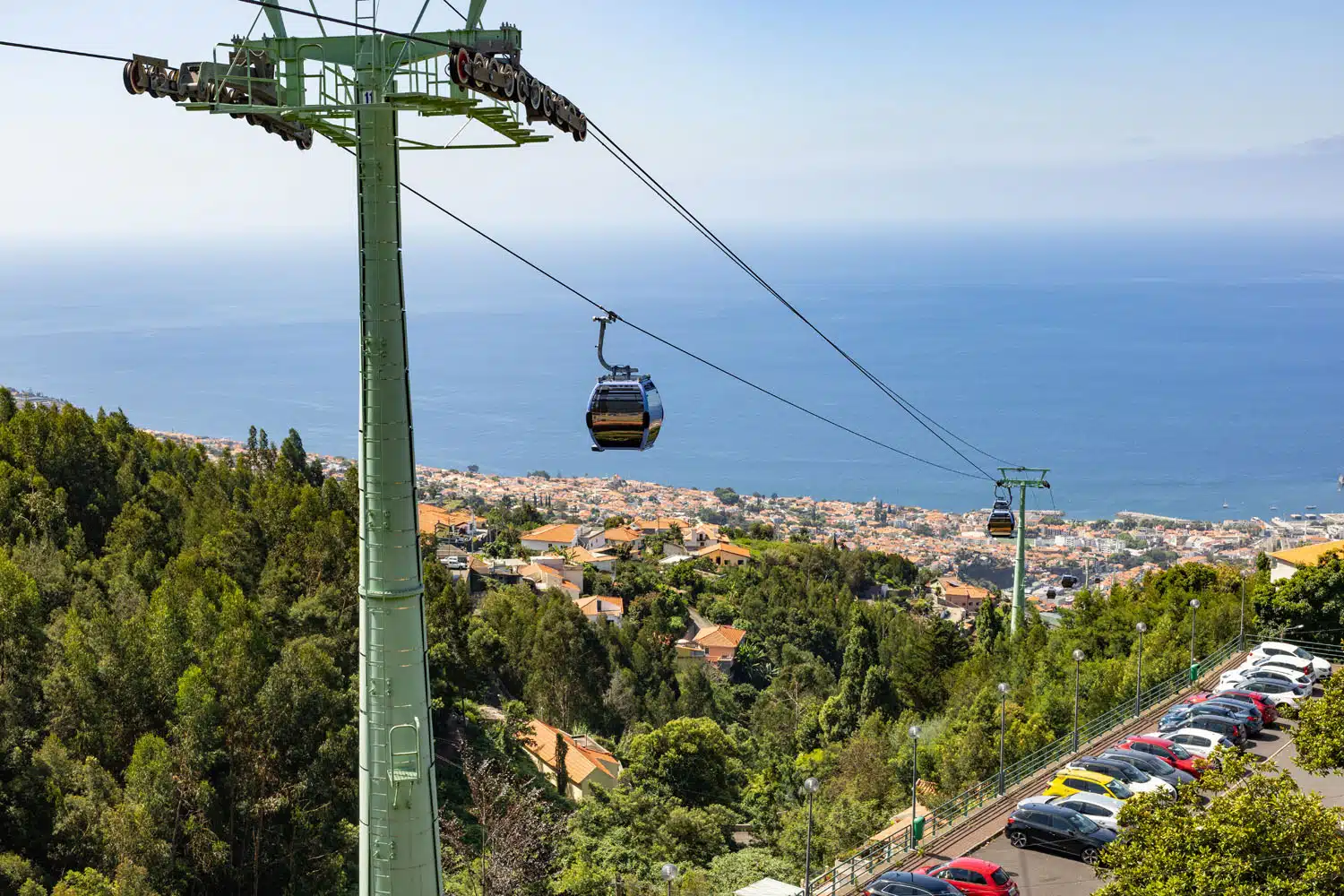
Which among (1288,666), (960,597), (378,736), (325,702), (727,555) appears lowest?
(960,597)

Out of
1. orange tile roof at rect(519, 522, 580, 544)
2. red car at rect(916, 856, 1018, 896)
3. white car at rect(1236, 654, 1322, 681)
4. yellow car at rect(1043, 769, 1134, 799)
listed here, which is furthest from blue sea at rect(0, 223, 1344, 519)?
red car at rect(916, 856, 1018, 896)

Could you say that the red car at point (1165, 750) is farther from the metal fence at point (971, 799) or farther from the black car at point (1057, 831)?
the black car at point (1057, 831)

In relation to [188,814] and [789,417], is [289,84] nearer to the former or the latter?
[188,814]

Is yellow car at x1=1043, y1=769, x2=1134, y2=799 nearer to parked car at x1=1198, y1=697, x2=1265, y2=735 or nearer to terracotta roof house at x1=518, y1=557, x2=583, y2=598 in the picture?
parked car at x1=1198, y1=697, x2=1265, y2=735

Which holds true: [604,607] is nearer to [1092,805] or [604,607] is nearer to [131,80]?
[1092,805]

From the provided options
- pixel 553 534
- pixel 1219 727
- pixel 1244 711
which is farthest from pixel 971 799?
pixel 553 534
